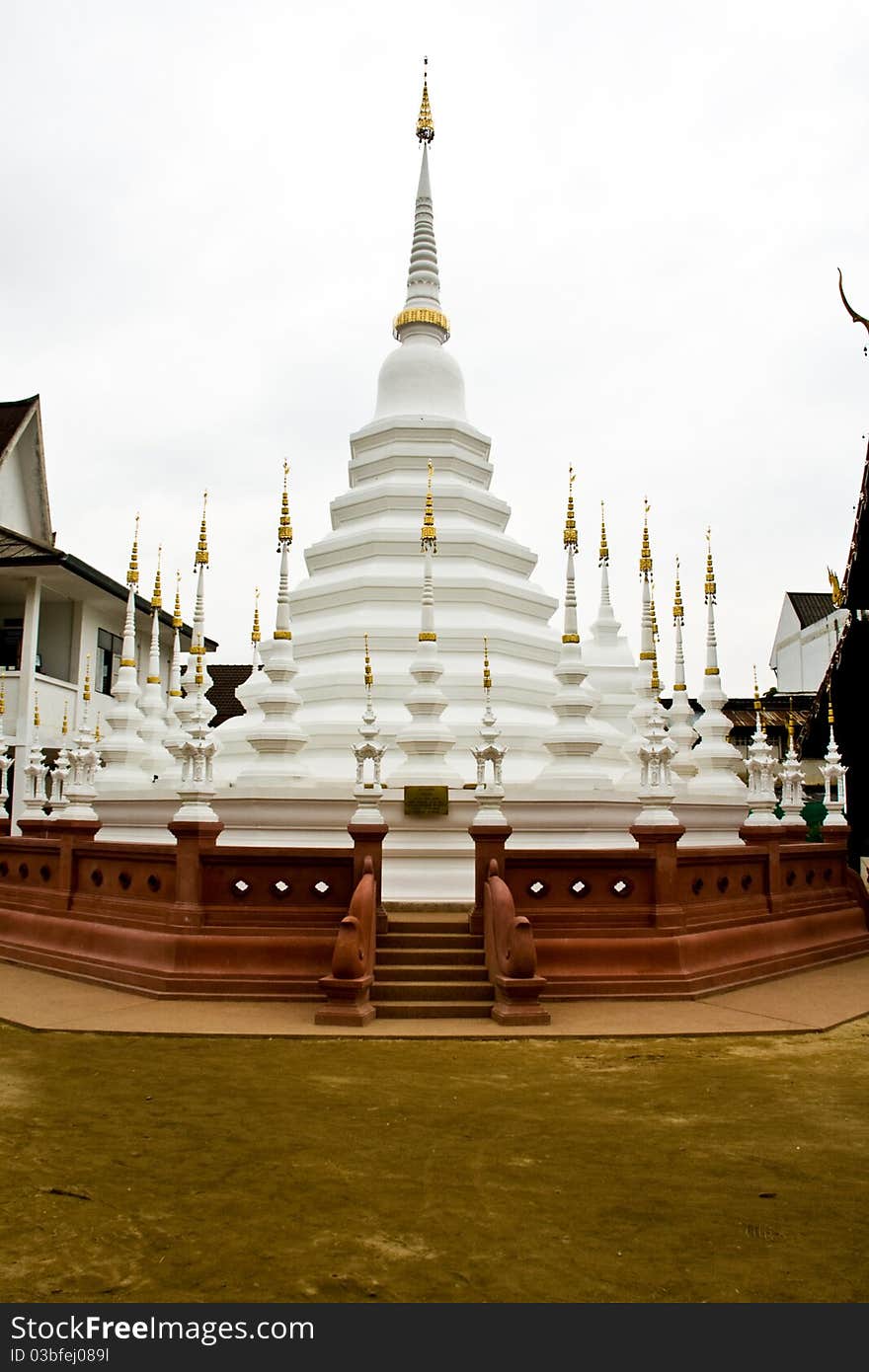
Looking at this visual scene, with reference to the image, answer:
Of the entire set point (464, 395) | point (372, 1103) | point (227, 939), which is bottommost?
point (372, 1103)

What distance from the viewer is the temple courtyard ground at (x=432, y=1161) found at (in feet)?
15.5

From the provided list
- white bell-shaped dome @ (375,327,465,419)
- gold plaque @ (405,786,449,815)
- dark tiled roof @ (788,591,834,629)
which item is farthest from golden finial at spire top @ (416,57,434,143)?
dark tiled roof @ (788,591,834,629)

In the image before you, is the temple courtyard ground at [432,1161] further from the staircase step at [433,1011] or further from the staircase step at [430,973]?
the staircase step at [430,973]

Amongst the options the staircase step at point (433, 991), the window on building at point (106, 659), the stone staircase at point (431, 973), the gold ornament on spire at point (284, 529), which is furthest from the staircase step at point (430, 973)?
the window on building at point (106, 659)

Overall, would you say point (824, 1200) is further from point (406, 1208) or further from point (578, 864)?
point (578, 864)

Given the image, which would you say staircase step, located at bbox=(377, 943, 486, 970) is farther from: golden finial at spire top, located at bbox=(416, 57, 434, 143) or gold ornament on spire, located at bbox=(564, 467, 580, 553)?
golden finial at spire top, located at bbox=(416, 57, 434, 143)

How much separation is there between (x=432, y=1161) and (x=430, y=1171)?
0.61 ft

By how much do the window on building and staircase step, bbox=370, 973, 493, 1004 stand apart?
25.5 meters

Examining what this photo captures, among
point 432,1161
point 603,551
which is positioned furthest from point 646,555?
point 432,1161

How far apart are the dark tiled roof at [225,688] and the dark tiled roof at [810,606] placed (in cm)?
2453

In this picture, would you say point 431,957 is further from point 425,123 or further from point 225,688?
point 225,688
